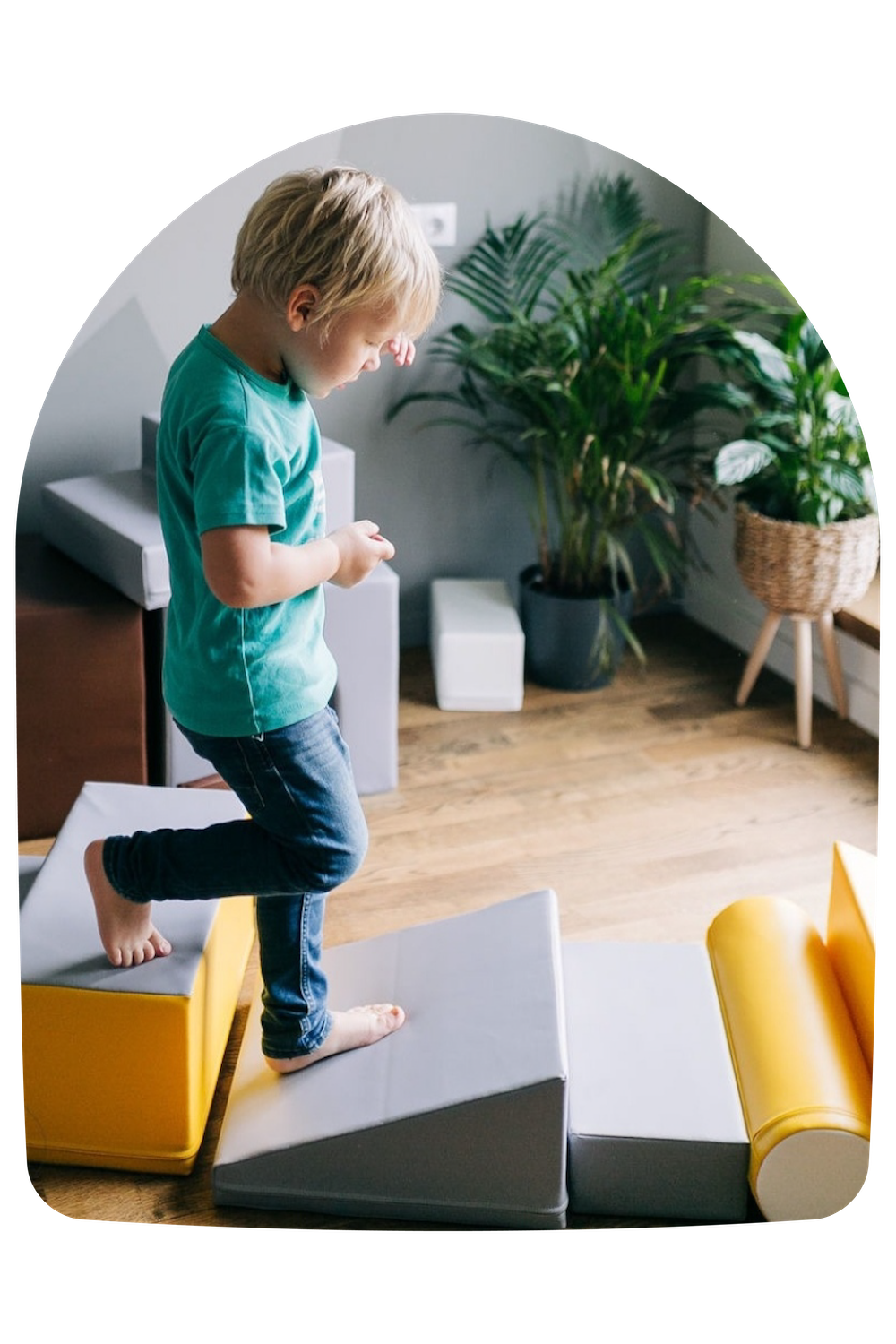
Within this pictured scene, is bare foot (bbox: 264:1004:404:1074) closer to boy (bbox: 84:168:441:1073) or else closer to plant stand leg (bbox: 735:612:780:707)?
boy (bbox: 84:168:441:1073)

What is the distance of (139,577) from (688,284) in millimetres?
1098

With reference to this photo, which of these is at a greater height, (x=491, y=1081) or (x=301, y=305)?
(x=301, y=305)

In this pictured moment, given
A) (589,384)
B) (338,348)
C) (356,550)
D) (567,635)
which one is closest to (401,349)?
(338,348)

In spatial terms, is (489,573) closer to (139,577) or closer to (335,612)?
(335,612)

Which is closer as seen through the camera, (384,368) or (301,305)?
(301,305)

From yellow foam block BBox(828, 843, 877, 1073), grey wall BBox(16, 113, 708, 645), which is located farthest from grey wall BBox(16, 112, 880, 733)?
yellow foam block BBox(828, 843, 877, 1073)

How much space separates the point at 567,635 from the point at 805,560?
2.03 ft

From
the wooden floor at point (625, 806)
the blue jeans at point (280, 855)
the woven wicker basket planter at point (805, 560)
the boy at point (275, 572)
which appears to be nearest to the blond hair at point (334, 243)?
the boy at point (275, 572)

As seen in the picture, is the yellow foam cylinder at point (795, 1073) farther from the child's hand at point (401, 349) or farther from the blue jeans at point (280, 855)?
the child's hand at point (401, 349)

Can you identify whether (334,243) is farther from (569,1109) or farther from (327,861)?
(569,1109)

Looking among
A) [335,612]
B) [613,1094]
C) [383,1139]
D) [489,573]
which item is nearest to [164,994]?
[383,1139]

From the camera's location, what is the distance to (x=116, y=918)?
5.02ft

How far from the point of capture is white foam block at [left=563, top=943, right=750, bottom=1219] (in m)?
1.48

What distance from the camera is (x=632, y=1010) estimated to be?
5.44 feet
